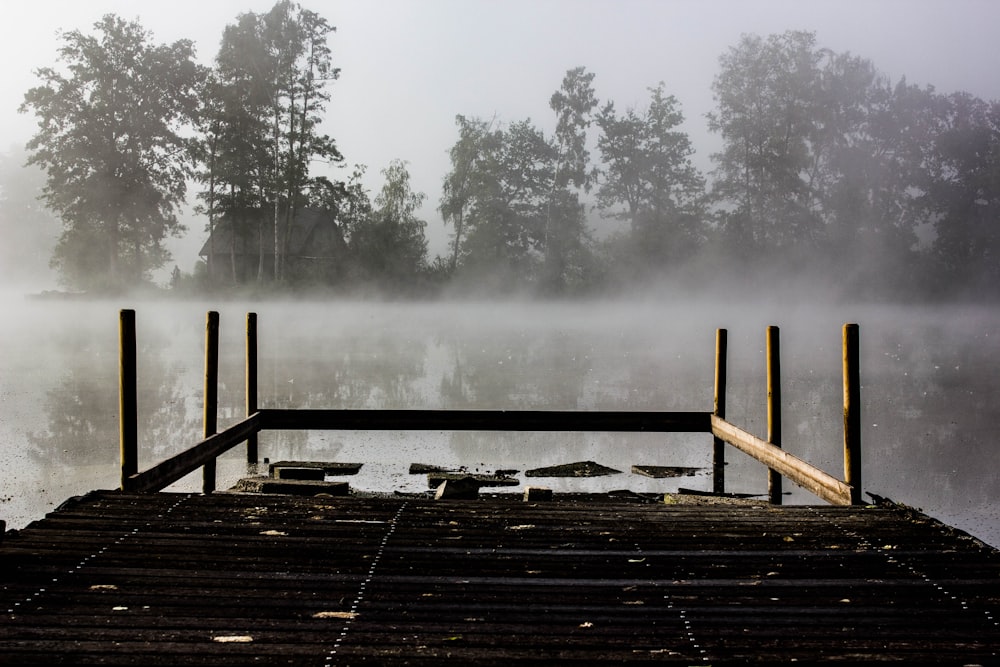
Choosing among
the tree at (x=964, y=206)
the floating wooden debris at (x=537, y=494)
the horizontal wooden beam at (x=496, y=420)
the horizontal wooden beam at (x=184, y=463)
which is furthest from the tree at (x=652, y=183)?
the floating wooden debris at (x=537, y=494)

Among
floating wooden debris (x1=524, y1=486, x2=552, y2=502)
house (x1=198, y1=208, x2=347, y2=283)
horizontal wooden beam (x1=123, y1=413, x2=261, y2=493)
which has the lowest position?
floating wooden debris (x1=524, y1=486, x2=552, y2=502)

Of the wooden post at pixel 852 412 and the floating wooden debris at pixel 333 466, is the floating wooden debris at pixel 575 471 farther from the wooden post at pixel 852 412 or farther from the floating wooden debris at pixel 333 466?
the wooden post at pixel 852 412

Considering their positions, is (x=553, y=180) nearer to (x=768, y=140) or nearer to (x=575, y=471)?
(x=768, y=140)

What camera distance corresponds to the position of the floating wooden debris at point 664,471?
11359 mm

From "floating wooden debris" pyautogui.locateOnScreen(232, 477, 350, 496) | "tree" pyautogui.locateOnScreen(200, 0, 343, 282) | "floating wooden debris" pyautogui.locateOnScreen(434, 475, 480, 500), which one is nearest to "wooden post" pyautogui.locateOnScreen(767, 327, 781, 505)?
"floating wooden debris" pyautogui.locateOnScreen(434, 475, 480, 500)

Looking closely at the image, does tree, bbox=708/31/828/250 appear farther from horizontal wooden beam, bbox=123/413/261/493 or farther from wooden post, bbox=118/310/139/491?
wooden post, bbox=118/310/139/491

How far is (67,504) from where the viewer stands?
6.39 meters

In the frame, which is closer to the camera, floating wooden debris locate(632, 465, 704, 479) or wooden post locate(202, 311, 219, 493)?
wooden post locate(202, 311, 219, 493)

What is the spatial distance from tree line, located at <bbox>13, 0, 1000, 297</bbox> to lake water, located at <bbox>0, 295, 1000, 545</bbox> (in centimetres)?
925

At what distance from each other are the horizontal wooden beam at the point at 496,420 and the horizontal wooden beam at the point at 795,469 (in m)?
0.81

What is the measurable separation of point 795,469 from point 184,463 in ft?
16.6

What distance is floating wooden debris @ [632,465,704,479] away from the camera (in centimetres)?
1136

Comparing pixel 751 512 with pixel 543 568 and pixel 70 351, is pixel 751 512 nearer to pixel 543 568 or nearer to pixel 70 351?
pixel 543 568

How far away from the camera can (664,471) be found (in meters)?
11.5
